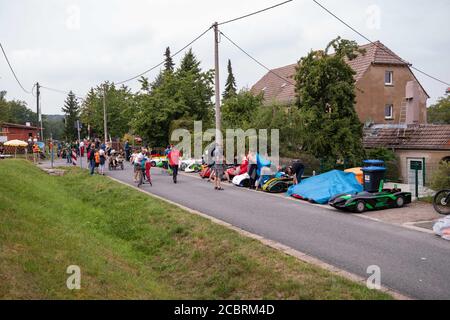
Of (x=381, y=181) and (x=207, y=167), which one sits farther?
Result: (x=207, y=167)

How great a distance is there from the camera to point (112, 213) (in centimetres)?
1431

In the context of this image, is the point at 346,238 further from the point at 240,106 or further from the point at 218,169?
the point at 240,106

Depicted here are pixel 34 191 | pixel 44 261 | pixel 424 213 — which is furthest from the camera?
pixel 34 191

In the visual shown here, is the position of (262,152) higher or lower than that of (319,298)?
higher

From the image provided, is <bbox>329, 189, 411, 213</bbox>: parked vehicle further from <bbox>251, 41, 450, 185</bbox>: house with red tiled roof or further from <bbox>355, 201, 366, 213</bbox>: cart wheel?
<bbox>251, 41, 450, 185</bbox>: house with red tiled roof

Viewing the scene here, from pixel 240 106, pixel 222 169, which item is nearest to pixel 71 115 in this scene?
pixel 240 106

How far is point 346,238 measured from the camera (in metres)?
9.32

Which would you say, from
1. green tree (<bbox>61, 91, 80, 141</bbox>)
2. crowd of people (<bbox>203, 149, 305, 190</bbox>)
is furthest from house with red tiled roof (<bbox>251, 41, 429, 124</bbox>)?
green tree (<bbox>61, 91, 80, 141</bbox>)

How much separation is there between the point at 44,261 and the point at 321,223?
6.77 meters

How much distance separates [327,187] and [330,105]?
6920 mm

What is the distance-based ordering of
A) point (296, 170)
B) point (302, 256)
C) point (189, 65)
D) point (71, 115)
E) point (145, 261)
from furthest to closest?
point (71, 115)
point (189, 65)
point (296, 170)
point (145, 261)
point (302, 256)

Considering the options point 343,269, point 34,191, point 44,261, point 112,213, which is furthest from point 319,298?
point 34,191

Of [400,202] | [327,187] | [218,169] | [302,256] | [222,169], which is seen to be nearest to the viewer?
[302,256]
